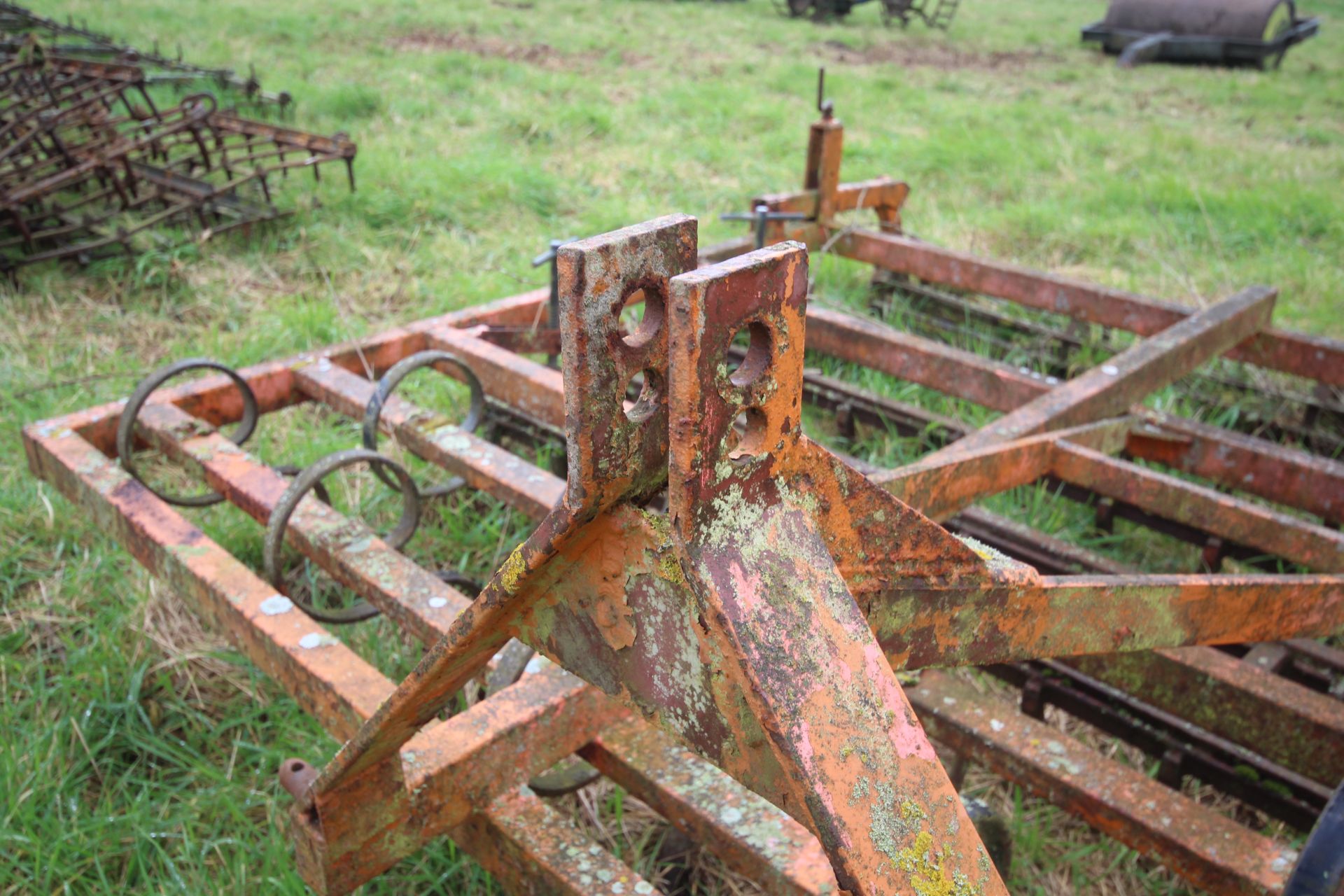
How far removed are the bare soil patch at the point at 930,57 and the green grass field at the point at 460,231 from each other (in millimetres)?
84

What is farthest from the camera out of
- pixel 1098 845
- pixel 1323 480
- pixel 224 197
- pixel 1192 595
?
pixel 224 197

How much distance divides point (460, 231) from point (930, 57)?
28.9 feet

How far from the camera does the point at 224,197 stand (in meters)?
5.38

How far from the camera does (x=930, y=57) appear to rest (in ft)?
40.4

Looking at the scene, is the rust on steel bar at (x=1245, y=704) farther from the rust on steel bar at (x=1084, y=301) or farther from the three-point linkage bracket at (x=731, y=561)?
the rust on steel bar at (x=1084, y=301)

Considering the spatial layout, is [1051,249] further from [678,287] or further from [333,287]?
[678,287]

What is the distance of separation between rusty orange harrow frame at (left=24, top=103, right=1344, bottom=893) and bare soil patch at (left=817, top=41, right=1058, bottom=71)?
30.1 ft

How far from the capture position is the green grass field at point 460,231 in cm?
212

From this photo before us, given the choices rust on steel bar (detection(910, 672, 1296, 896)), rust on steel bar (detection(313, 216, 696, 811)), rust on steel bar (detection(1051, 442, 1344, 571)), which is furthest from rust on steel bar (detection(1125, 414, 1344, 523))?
rust on steel bar (detection(313, 216, 696, 811))

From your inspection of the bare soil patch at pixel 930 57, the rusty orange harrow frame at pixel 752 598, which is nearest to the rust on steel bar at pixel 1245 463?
the rusty orange harrow frame at pixel 752 598

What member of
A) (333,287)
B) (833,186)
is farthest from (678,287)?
(333,287)

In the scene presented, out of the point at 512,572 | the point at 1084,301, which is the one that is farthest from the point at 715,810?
the point at 1084,301

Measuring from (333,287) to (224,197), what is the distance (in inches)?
47.0

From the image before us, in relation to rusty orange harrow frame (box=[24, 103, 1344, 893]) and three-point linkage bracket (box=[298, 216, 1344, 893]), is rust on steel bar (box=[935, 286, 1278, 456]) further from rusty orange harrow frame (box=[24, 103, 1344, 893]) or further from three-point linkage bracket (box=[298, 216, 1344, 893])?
three-point linkage bracket (box=[298, 216, 1344, 893])
